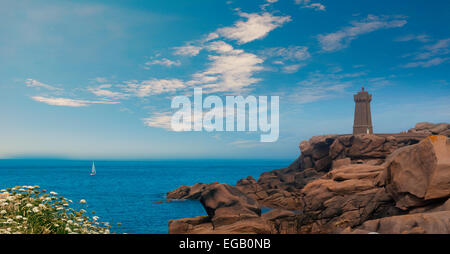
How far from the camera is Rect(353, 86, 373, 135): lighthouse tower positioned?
75.3 metres

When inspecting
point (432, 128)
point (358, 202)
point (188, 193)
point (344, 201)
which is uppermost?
→ point (432, 128)

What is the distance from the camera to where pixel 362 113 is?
2990 inches

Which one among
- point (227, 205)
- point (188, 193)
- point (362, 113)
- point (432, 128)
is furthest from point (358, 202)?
point (362, 113)

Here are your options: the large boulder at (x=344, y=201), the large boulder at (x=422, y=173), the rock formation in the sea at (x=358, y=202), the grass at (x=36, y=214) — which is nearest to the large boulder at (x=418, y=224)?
the rock formation in the sea at (x=358, y=202)

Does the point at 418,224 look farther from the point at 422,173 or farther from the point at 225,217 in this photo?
the point at 225,217

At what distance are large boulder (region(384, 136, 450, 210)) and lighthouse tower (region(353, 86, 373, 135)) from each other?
63304 millimetres

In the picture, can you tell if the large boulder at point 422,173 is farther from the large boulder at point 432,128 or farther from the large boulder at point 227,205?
the large boulder at point 432,128

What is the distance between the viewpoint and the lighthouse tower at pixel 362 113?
247 feet

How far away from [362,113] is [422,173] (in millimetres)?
66506

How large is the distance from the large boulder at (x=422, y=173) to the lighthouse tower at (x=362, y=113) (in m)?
63.3

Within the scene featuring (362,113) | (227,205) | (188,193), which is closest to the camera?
(227,205)
